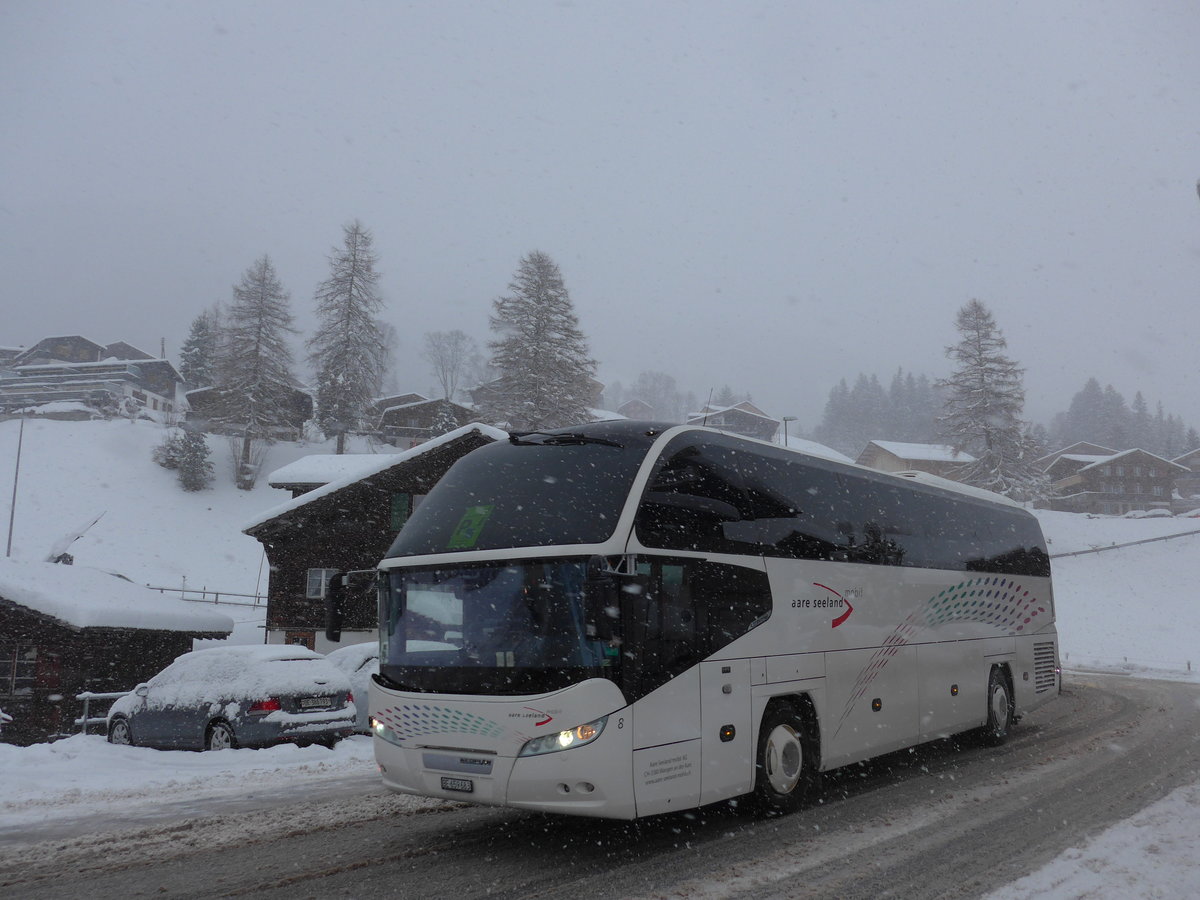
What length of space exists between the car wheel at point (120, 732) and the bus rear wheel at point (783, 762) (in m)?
11.0

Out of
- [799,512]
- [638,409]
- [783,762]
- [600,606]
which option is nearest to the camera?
[600,606]

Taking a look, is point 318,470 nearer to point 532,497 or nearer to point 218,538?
point 218,538

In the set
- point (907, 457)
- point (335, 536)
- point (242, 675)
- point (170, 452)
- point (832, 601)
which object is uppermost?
point (907, 457)

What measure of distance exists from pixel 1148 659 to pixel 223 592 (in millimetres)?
42930

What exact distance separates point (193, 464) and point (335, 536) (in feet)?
115

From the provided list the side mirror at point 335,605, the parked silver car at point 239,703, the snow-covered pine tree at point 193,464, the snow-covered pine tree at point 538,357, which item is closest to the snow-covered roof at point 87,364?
the snow-covered pine tree at point 193,464

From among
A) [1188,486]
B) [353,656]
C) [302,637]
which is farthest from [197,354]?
[1188,486]

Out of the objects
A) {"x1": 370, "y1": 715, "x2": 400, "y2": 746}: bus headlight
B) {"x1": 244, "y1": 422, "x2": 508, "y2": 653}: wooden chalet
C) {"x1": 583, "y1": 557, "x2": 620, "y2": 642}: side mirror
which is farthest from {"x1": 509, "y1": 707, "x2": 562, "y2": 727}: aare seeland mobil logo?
{"x1": 244, "y1": 422, "x2": 508, "y2": 653}: wooden chalet

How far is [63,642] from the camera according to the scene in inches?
837

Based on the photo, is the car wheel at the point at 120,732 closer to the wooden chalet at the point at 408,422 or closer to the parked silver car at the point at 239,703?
the parked silver car at the point at 239,703

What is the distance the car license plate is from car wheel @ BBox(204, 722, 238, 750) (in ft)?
24.7

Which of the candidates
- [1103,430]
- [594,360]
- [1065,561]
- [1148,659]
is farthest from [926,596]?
[1103,430]

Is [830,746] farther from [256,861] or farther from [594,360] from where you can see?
[594,360]

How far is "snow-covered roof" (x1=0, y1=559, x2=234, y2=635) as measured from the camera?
2003 centimetres
